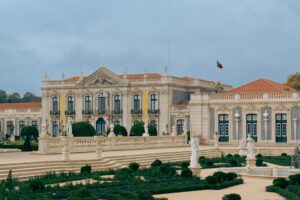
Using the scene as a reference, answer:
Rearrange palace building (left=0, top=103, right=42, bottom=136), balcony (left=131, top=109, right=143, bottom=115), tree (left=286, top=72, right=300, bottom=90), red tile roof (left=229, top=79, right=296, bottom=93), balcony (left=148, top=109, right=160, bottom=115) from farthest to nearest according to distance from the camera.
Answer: tree (left=286, top=72, right=300, bottom=90) → palace building (left=0, top=103, right=42, bottom=136) → balcony (left=131, top=109, right=143, bottom=115) → balcony (left=148, top=109, right=160, bottom=115) → red tile roof (left=229, top=79, right=296, bottom=93)

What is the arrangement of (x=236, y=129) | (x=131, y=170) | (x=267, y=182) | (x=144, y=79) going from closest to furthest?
(x=267, y=182) < (x=131, y=170) < (x=236, y=129) < (x=144, y=79)

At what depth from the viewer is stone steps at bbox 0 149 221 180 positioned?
22.5 m

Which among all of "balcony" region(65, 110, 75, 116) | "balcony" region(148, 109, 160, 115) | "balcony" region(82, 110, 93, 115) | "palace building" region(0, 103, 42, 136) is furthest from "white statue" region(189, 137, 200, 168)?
"palace building" region(0, 103, 42, 136)

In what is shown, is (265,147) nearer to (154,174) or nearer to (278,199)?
(154,174)

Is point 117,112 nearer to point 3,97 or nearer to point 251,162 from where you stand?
point 251,162

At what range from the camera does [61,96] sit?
68562 millimetres

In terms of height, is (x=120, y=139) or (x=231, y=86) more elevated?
(x=231, y=86)

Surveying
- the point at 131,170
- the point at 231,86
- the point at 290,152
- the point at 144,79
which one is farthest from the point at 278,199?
the point at 231,86

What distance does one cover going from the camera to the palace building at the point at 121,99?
62.6 metres

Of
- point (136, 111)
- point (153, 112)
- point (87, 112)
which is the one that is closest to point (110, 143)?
point (153, 112)

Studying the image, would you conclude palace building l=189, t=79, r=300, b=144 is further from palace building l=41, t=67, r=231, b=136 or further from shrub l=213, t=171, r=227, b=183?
shrub l=213, t=171, r=227, b=183

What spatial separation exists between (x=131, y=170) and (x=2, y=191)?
347 inches

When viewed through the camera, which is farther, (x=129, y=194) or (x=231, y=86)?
(x=231, y=86)

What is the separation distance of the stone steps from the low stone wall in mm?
4161
